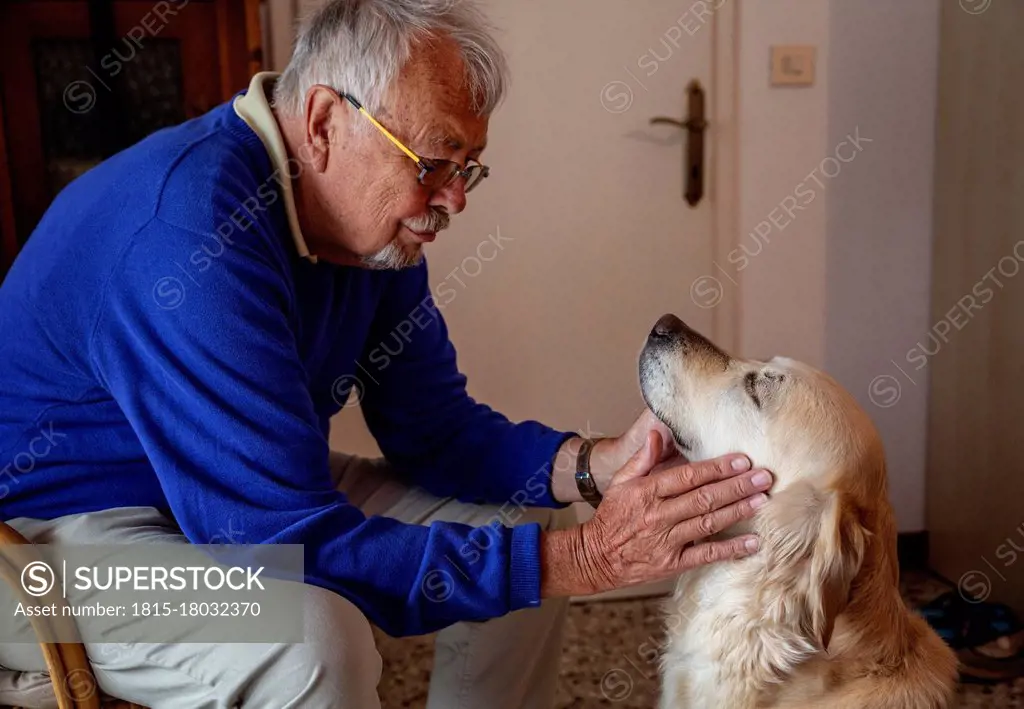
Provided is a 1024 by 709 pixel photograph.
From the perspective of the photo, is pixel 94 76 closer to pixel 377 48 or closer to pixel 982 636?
pixel 377 48

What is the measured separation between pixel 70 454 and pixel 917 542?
232 centimetres

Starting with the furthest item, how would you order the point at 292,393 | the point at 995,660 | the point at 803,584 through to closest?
the point at 995,660 < the point at 292,393 < the point at 803,584

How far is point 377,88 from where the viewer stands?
130cm

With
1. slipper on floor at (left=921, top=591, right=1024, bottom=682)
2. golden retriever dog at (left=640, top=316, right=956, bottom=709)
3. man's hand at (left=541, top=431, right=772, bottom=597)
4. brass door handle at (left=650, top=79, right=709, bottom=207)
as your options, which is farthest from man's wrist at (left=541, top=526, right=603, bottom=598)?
brass door handle at (left=650, top=79, right=709, bottom=207)

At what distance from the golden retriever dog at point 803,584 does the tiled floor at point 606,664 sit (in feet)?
2.97

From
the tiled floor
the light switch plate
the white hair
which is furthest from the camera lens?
the light switch plate

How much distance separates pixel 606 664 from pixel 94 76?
1.84 m

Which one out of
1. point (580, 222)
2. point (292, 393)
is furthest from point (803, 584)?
point (580, 222)

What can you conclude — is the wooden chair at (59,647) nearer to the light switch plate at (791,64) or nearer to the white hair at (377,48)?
the white hair at (377,48)

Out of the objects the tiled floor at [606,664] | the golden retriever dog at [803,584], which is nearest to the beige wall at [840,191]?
the tiled floor at [606,664]

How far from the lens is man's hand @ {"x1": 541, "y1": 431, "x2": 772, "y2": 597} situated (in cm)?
114

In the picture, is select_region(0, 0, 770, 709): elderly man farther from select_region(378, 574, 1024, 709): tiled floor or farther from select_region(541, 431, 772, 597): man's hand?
select_region(378, 574, 1024, 709): tiled floor

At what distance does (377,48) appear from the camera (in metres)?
1.30

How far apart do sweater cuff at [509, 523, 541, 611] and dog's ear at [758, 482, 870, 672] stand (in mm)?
271
